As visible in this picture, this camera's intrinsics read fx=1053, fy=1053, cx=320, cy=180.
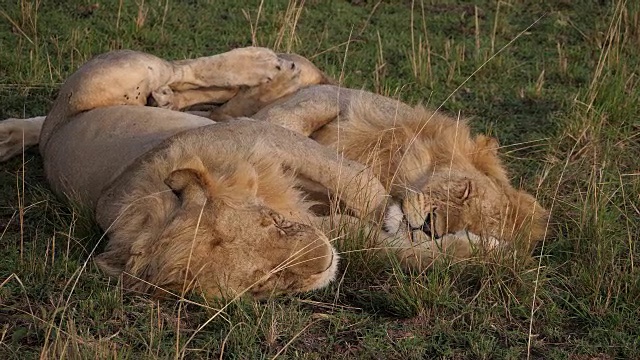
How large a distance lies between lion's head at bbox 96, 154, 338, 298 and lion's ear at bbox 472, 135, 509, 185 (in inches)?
55.4

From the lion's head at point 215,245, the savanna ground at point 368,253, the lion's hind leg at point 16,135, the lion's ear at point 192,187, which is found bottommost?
the lion's hind leg at point 16,135

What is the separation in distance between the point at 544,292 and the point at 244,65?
222 cm

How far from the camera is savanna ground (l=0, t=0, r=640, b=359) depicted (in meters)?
3.69

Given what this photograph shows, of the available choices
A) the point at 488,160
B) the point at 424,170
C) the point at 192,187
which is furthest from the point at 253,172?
the point at 488,160

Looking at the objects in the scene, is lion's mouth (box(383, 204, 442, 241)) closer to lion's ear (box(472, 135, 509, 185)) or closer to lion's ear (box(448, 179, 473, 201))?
lion's ear (box(448, 179, 473, 201))

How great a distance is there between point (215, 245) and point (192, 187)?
27cm

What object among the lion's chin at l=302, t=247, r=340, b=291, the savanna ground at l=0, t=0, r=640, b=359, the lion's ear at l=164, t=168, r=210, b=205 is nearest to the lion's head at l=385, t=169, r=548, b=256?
the savanna ground at l=0, t=0, r=640, b=359

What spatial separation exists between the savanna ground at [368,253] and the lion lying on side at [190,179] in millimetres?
134

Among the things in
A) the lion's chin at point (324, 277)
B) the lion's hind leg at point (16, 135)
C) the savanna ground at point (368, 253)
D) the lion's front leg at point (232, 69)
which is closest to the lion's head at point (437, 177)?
the savanna ground at point (368, 253)

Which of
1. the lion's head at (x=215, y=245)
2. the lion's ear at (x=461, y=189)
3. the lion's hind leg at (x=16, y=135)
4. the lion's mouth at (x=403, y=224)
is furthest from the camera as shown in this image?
the lion's hind leg at (x=16, y=135)

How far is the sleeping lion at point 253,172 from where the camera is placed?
12.2 feet

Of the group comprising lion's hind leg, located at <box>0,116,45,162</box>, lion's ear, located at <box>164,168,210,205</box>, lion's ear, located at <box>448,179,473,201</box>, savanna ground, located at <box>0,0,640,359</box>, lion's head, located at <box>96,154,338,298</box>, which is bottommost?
lion's hind leg, located at <box>0,116,45,162</box>

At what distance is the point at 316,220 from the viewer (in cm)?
429

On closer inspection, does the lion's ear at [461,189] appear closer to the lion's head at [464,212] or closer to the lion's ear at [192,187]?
the lion's head at [464,212]
